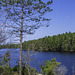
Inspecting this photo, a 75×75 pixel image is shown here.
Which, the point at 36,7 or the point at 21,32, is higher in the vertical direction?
the point at 36,7

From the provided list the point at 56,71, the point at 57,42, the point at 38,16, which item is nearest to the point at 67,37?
the point at 57,42

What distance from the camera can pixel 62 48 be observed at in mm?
77000

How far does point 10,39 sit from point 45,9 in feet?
13.2

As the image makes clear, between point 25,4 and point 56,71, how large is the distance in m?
9.44

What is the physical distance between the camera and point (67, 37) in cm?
7950

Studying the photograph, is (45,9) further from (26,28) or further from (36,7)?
(26,28)

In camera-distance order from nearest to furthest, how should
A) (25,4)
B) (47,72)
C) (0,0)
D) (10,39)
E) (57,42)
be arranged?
(10,39)
(0,0)
(25,4)
(47,72)
(57,42)

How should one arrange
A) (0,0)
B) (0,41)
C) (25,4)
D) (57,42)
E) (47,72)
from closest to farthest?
1. (0,41)
2. (0,0)
3. (25,4)
4. (47,72)
5. (57,42)

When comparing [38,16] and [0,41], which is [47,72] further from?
[0,41]

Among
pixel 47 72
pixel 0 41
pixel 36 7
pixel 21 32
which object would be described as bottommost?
pixel 47 72

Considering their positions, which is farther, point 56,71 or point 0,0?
point 56,71

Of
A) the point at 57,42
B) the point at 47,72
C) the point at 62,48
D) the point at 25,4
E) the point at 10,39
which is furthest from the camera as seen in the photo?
the point at 57,42

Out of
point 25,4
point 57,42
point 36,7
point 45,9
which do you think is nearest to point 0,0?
point 25,4

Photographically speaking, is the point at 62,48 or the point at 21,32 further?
the point at 62,48
